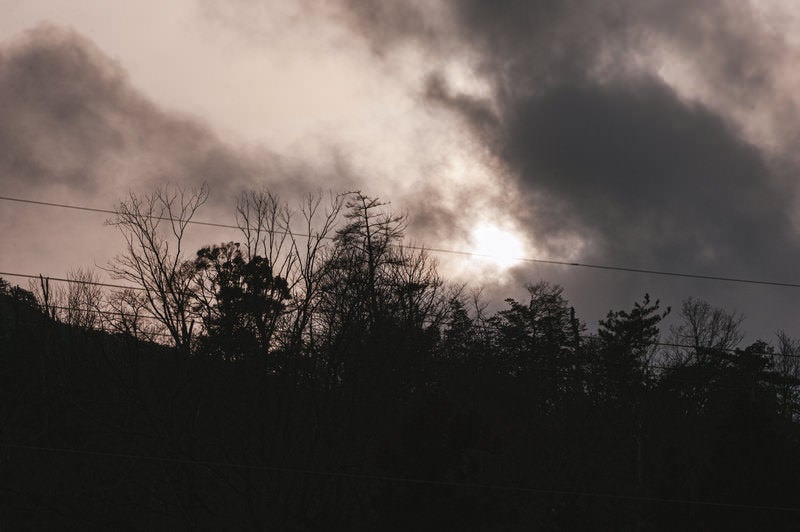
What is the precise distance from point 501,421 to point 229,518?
13794 mm

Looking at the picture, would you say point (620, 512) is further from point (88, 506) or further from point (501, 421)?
point (88, 506)

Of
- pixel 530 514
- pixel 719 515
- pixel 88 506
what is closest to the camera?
pixel 719 515

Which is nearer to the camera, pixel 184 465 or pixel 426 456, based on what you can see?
pixel 426 456

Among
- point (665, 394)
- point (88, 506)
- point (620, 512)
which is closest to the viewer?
point (88, 506)

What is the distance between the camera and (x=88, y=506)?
25484 millimetres

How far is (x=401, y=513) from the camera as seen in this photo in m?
18.4

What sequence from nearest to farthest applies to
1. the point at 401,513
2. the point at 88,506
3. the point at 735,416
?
the point at 401,513 < the point at 735,416 < the point at 88,506

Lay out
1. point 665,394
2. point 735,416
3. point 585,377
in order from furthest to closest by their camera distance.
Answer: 1. point 665,394
2. point 585,377
3. point 735,416

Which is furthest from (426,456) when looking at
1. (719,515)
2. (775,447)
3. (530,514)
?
(530,514)

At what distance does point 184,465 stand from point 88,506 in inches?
205

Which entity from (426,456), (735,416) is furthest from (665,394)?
(426,456)

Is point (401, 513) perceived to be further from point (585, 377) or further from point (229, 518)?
point (585, 377)

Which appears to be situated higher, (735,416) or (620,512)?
(735,416)

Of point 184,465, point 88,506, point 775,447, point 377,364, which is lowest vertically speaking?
point 88,506
